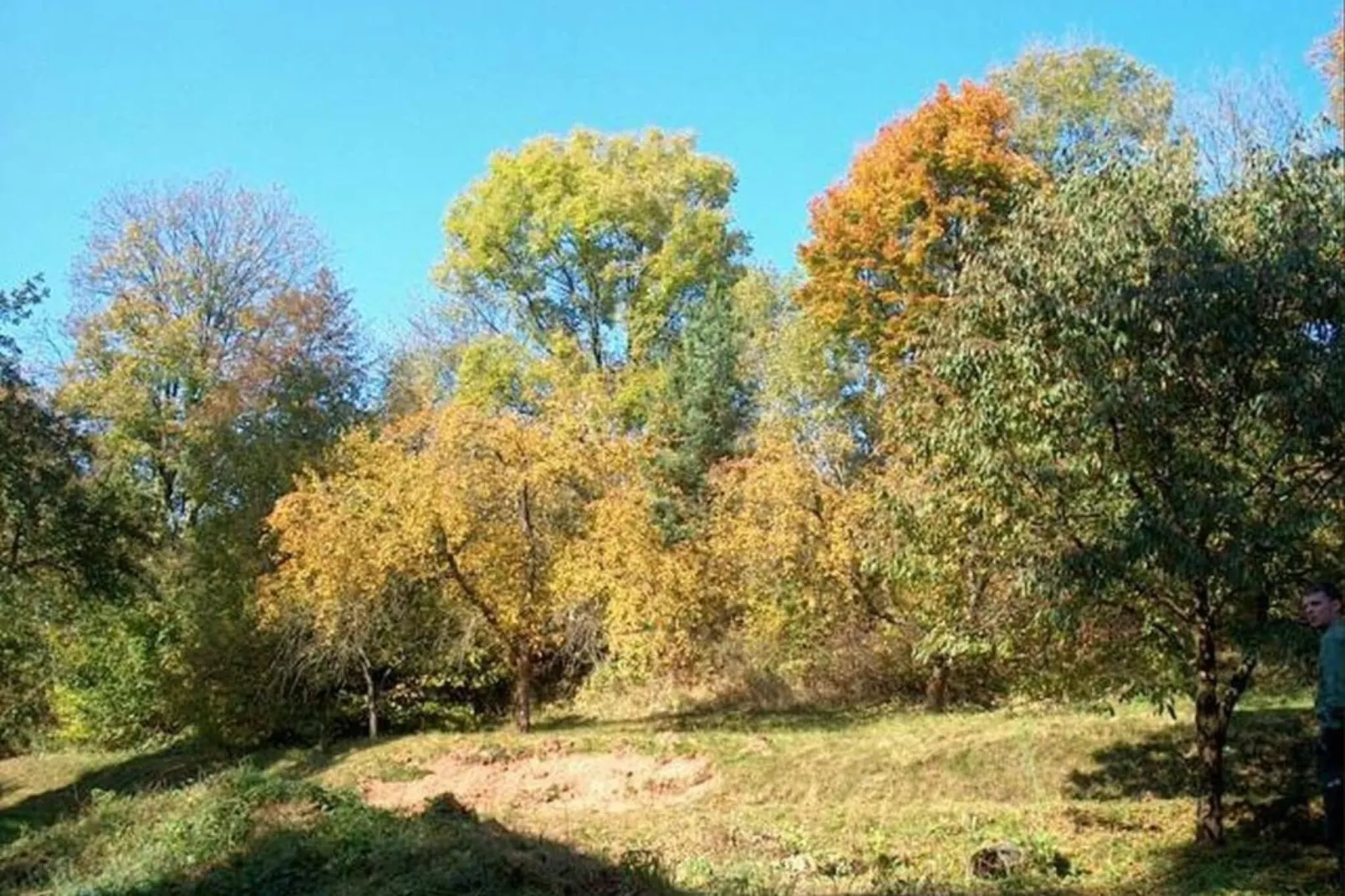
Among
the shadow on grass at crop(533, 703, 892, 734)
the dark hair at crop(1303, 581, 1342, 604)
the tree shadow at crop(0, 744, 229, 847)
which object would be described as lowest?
the tree shadow at crop(0, 744, 229, 847)

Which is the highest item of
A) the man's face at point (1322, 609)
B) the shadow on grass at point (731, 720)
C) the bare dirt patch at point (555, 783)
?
the man's face at point (1322, 609)

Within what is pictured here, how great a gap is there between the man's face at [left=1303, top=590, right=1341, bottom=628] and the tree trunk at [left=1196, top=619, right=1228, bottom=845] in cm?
218

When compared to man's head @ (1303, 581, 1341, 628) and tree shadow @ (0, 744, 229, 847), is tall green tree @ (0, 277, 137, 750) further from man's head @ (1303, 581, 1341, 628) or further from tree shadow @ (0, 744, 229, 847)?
man's head @ (1303, 581, 1341, 628)

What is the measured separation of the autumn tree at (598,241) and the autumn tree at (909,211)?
6.55m

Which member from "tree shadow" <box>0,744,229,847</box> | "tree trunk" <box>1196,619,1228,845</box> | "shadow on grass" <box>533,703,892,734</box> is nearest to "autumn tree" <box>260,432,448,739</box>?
"tree shadow" <box>0,744,229,847</box>

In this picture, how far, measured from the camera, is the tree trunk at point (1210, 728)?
34.0ft

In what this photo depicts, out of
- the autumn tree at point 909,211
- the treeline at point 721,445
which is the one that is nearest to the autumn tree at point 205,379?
the treeline at point 721,445

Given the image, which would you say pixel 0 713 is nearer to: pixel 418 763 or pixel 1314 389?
pixel 418 763

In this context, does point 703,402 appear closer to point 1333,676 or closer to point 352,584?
point 352,584

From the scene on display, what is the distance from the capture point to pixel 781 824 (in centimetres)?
1275

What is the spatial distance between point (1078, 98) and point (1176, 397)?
23.3m

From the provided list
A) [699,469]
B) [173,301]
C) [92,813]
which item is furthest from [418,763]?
[173,301]

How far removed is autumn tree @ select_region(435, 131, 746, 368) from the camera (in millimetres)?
35156

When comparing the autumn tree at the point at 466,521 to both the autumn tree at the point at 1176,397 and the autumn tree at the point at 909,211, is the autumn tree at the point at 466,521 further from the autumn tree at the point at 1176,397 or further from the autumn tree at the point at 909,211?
the autumn tree at the point at 1176,397
